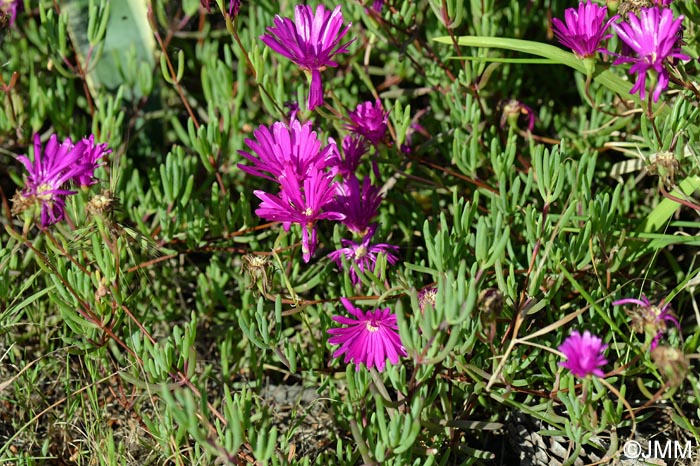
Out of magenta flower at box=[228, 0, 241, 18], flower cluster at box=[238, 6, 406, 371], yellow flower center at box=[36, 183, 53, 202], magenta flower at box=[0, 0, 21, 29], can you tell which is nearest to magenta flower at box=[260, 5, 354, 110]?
flower cluster at box=[238, 6, 406, 371]

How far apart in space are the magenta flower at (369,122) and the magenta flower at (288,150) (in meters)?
0.20

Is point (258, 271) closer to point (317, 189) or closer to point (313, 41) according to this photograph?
point (317, 189)

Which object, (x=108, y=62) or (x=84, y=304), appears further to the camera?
(x=108, y=62)

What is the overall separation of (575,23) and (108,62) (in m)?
1.47

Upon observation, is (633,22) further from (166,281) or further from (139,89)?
A: (139,89)

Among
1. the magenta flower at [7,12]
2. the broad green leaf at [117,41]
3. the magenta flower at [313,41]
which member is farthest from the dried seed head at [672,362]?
the broad green leaf at [117,41]

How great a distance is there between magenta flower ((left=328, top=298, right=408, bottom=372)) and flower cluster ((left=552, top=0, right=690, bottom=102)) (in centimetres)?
67

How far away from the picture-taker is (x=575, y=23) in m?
1.54

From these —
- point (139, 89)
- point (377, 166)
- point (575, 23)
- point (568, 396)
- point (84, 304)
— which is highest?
point (575, 23)

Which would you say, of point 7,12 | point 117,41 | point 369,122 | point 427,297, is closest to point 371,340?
point 427,297

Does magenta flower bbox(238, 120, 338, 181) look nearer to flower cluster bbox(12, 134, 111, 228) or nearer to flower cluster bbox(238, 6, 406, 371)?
flower cluster bbox(238, 6, 406, 371)

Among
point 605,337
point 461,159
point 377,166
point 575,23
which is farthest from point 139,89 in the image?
point 605,337

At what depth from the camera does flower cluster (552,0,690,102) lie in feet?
4.73

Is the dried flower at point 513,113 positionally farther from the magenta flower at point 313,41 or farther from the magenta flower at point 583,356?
the magenta flower at point 583,356
